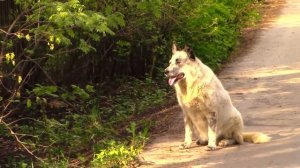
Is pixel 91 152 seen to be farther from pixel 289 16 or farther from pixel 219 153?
pixel 289 16

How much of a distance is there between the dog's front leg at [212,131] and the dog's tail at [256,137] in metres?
0.65

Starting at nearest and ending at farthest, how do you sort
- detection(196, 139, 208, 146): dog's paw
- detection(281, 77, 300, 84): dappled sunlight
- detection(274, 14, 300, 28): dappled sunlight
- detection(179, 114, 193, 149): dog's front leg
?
detection(179, 114, 193, 149): dog's front leg, detection(196, 139, 208, 146): dog's paw, detection(281, 77, 300, 84): dappled sunlight, detection(274, 14, 300, 28): dappled sunlight

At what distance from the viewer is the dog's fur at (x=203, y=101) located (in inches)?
361

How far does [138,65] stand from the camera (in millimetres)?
17047

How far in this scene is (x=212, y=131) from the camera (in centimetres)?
920

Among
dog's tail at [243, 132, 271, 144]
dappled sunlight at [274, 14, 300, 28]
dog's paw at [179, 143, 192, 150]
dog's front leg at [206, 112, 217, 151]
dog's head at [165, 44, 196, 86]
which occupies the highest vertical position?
dog's head at [165, 44, 196, 86]

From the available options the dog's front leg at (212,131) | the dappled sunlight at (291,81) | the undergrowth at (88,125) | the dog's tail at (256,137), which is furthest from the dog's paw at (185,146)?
the dappled sunlight at (291,81)

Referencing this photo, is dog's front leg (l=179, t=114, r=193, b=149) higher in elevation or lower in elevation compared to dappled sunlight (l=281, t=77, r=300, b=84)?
higher

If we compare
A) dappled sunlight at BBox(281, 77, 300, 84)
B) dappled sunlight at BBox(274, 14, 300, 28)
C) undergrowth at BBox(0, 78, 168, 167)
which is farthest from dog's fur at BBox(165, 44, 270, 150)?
dappled sunlight at BBox(274, 14, 300, 28)

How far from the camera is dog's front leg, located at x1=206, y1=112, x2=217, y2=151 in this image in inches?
362

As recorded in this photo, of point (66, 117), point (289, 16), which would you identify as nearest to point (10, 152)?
point (66, 117)

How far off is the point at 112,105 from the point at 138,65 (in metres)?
2.83

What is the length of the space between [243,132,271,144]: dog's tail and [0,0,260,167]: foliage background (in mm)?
1652

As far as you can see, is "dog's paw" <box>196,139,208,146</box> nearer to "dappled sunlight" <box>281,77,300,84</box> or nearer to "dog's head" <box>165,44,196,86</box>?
"dog's head" <box>165,44,196,86</box>
